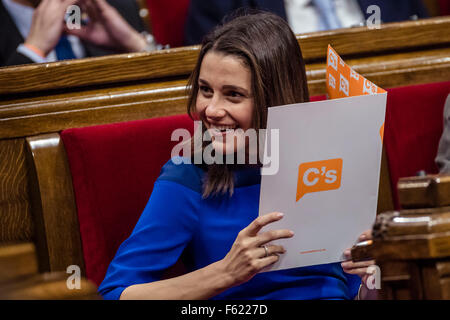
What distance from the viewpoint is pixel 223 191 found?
46.4 inches

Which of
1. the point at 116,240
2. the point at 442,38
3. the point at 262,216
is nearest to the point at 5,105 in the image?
the point at 116,240

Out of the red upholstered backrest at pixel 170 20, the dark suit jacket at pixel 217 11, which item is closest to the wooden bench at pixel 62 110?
the dark suit jacket at pixel 217 11

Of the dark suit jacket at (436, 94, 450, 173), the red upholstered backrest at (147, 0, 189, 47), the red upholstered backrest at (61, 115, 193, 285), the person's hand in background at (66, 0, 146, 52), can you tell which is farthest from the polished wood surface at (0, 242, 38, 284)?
the red upholstered backrest at (147, 0, 189, 47)

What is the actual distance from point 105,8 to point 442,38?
955mm

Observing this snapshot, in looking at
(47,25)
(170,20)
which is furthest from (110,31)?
(170,20)

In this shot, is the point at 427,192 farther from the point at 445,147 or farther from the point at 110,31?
the point at 110,31

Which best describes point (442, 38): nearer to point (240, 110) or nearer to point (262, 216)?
point (240, 110)

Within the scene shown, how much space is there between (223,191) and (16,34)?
1025mm

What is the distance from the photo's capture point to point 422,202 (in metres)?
0.80

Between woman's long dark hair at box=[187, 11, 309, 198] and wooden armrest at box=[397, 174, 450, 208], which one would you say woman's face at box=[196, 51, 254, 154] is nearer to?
woman's long dark hair at box=[187, 11, 309, 198]

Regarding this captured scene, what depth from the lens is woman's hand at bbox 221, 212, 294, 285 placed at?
1021 mm

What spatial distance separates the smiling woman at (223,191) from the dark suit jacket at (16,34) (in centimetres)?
70

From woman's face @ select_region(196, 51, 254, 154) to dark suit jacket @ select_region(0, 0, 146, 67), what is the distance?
0.72 meters

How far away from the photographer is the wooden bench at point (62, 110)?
1.35 m
